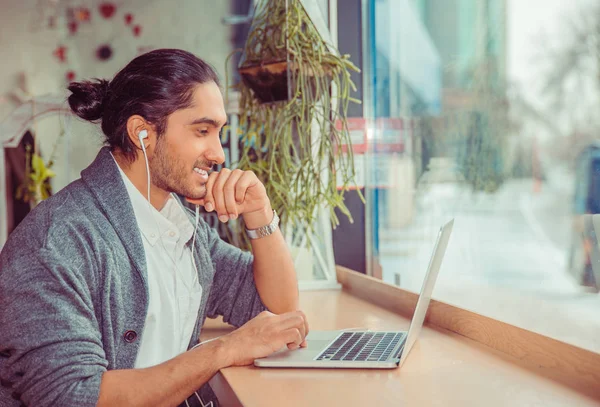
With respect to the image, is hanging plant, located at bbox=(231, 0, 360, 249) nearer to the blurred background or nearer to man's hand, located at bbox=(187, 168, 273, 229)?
the blurred background

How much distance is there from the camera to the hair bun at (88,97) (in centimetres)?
156

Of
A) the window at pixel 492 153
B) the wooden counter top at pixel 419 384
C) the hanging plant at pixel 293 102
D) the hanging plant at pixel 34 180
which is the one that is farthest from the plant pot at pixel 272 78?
the hanging plant at pixel 34 180

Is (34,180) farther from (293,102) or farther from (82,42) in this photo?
(293,102)

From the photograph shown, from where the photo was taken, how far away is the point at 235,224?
7.24 ft

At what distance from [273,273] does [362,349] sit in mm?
422

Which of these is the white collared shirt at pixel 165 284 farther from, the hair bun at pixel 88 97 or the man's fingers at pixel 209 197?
the hair bun at pixel 88 97

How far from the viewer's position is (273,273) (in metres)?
1.57

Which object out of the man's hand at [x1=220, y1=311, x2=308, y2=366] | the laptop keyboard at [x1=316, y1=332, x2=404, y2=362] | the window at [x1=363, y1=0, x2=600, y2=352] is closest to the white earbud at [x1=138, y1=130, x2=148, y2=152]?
the man's hand at [x1=220, y1=311, x2=308, y2=366]

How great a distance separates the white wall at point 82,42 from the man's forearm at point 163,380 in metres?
1.99

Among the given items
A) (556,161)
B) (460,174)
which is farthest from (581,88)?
(460,174)

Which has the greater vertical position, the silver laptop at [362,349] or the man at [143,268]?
the man at [143,268]

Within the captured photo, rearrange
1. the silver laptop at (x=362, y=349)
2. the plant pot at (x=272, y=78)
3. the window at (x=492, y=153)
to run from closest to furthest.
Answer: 1. the silver laptop at (x=362, y=349)
2. the window at (x=492, y=153)
3. the plant pot at (x=272, y=78)

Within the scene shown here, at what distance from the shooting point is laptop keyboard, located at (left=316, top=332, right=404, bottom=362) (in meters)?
1.14

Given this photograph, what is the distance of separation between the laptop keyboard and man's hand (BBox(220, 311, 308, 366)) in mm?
68
